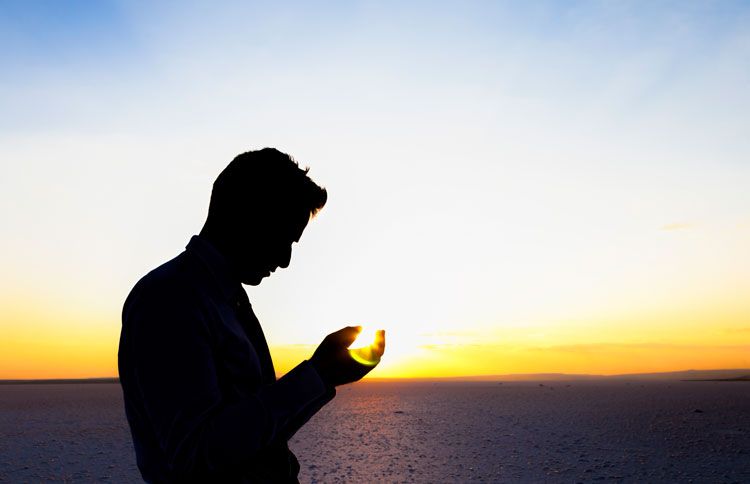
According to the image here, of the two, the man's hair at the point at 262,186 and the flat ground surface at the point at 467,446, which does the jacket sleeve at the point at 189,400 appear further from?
the flat ground surface at the point at 467,446

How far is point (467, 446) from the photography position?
15734 millimetres

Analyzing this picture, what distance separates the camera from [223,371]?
5.20 feet

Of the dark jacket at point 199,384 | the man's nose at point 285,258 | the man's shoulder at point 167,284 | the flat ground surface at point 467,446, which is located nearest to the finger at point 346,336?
the dark jacket at point 199,384

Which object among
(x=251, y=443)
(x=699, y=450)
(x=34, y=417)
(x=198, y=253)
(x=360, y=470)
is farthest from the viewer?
(x=34, y=417)

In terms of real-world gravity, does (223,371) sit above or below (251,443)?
above

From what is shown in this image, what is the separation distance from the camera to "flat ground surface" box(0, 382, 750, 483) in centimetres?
1224

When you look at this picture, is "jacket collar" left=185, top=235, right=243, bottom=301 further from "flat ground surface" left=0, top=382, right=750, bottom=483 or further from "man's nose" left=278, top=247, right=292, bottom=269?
"flat ground surface" left=0, top=382, right=750, bottom=483

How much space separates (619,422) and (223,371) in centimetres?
2189

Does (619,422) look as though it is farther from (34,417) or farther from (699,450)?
(34,417)

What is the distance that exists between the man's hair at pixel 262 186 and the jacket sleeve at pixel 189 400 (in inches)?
13.2

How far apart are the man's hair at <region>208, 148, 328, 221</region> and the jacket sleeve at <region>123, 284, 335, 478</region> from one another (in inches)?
13.2

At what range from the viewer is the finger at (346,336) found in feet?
5.40

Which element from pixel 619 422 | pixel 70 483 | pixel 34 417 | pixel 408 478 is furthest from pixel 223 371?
pixel 34 417

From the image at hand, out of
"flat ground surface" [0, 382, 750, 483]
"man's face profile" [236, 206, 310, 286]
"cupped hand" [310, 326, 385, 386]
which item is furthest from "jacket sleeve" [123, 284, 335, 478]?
"flat ground surface" [0, 382, 750, 483]
